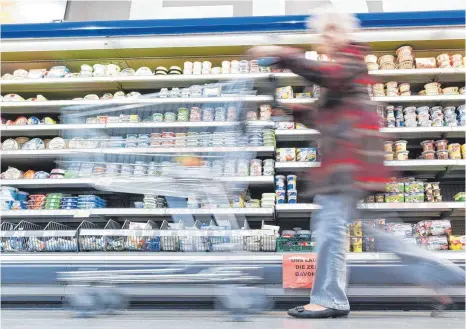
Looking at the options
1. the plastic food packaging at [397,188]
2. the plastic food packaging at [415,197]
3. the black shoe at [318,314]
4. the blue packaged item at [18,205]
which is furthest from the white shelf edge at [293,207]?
the blue packaged item at [18,205]

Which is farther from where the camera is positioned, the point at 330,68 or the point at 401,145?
the point at 401,145

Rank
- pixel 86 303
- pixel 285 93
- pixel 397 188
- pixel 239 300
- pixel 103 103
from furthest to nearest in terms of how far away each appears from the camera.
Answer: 1. pixel 285 93
2. pixel 397 188
3. pixel 103 103
4. pixel 86 303
5. pixel 239 300

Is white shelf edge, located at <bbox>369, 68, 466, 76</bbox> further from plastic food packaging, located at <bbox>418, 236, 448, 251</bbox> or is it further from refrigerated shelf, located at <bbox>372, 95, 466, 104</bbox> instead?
plastic food packaging, located at <bbox>418, 236, 448, 251</bbox>

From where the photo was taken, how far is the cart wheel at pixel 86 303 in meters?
2.53

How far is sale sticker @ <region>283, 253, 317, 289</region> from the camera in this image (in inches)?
119

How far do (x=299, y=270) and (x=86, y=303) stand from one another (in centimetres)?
134

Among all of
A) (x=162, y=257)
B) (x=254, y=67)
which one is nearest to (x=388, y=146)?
(x=254, y=67)

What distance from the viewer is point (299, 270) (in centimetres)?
304

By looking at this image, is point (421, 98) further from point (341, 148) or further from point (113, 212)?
point (113, 212)

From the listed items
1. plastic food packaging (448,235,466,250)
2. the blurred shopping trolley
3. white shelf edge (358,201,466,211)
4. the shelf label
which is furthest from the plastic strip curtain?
plastic food packaging (448,235,466,250)

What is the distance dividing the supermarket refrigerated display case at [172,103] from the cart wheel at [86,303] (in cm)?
41

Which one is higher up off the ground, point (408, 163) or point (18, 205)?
point (408, 163)

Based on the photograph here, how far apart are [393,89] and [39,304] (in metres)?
3.08

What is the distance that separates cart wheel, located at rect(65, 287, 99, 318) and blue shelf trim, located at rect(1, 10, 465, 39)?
2.02 meters
